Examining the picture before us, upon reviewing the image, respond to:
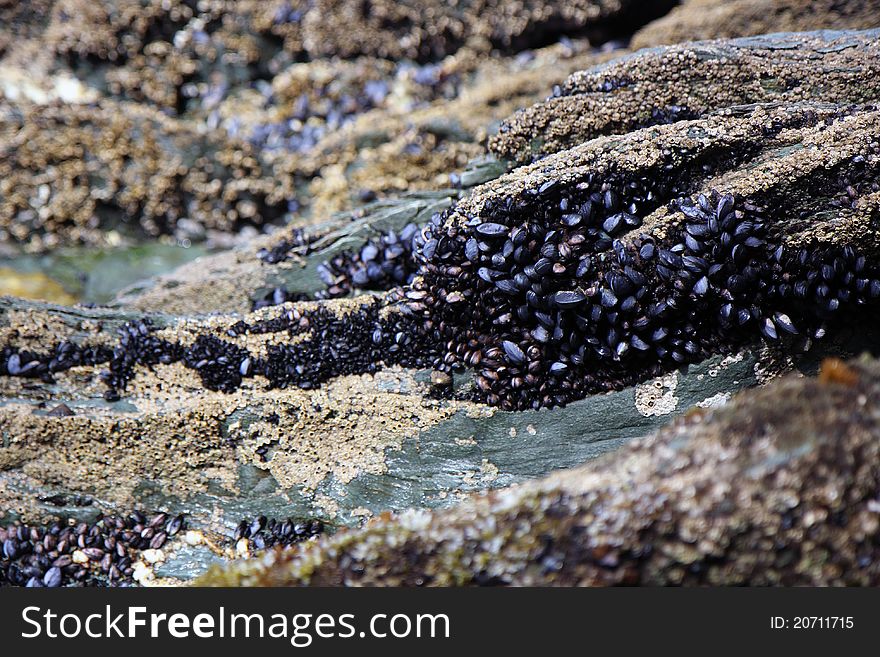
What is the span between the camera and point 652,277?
3.74m

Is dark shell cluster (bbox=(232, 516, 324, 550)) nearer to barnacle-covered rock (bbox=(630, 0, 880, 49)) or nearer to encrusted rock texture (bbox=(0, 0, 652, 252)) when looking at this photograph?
encrusted rock texture (bbox=(0, 0, 652, 252))

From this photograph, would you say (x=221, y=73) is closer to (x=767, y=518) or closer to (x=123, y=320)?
(x=123, y=320)

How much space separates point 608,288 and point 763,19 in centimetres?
428

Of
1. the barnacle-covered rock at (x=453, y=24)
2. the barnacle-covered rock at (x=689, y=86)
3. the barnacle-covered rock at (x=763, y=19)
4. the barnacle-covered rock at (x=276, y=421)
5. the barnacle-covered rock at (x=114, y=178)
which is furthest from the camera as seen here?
the barnacle-covered rock at (x=453, y=24)

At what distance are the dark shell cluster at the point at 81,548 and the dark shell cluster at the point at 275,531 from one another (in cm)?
41

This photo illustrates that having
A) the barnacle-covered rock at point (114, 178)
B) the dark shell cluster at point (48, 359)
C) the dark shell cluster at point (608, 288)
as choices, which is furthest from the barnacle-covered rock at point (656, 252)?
the barnacle-covered rock at point (114, 178)

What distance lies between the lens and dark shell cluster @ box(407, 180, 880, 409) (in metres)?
3.65

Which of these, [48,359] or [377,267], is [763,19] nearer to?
[377,267]

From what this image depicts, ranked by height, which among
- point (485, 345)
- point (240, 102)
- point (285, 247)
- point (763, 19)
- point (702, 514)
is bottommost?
point (702, 514)

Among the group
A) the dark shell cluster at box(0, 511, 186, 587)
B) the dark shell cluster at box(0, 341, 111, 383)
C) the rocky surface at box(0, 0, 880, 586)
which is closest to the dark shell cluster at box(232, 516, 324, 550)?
the rocky surface at box(0, 0, 880, 586)

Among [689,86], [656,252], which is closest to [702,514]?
[656,252]

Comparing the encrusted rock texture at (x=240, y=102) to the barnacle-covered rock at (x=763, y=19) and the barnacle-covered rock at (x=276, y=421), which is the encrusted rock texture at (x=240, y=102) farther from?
the barnacle-covered rock at (x=276, y=421)

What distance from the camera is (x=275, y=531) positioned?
155 inches

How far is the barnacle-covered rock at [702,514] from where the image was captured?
2.27 metres
